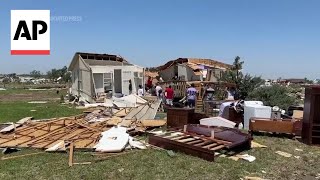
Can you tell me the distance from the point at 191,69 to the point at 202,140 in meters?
21.8

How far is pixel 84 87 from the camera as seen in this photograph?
2419 centimetres

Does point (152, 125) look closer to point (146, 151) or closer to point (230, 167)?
point (146, 151)

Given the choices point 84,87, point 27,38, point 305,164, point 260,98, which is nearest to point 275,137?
point 305,164

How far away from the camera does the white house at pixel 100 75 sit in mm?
23312

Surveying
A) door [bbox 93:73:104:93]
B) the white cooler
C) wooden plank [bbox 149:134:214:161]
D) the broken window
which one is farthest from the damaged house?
wooden plank [bbox 149:134:214:161]

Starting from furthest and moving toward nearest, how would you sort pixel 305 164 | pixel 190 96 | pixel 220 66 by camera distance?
pixel 220 66 < pixel 190 96 < pixel 305 164

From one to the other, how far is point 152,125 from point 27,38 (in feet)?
22.1

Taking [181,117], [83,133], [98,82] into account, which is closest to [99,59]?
[98,82]

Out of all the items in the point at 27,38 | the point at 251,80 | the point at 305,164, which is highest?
the point at 27,38

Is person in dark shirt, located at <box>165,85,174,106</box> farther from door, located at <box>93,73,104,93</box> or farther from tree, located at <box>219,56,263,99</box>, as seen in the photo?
door, located at <box>93,73,104,93</box>

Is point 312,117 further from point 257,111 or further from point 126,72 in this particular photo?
point 126,72

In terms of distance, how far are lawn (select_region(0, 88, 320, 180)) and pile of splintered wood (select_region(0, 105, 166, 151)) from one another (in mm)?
755

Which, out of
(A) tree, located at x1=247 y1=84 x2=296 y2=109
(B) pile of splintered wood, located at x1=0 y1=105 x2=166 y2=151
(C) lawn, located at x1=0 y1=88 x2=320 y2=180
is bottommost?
(C) lawn, located at x1=0 y1=88 x2=320 y2=180

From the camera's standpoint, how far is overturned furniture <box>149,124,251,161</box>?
27.6 feet
